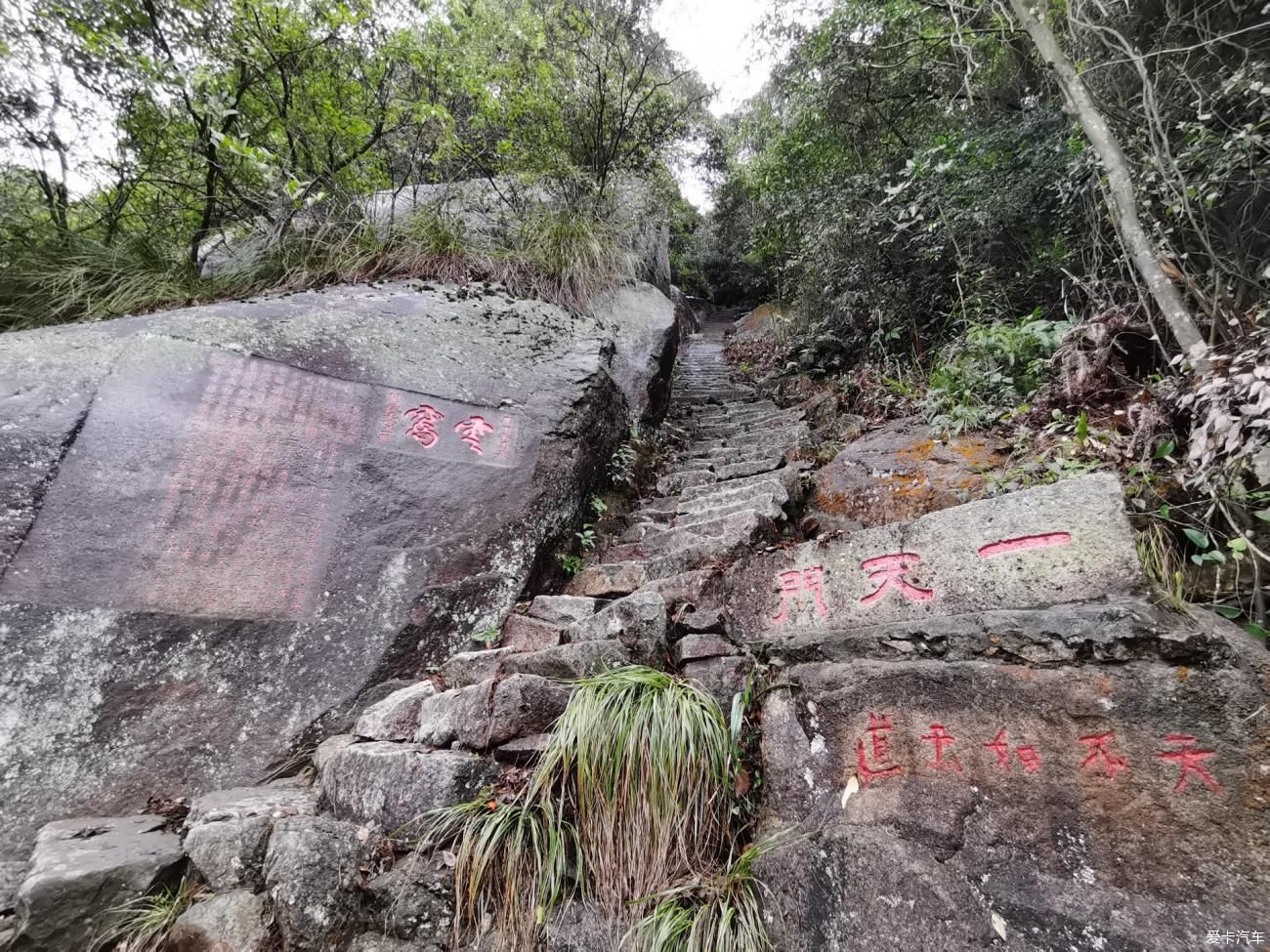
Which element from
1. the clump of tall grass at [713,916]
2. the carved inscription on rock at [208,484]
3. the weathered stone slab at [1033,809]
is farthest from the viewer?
the carved inscription on rock at [208,484]

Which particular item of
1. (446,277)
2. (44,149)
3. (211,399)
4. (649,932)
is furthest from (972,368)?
(44,149)

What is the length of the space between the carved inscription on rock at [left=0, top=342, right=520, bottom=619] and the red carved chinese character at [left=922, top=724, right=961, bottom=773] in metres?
2.93

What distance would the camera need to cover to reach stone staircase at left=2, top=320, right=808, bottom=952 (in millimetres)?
1891

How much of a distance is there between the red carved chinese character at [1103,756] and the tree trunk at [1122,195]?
177cm

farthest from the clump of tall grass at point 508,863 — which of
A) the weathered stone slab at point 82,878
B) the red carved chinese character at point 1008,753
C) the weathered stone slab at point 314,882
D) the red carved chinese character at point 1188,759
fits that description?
the red carved chinese character at point 1188,759

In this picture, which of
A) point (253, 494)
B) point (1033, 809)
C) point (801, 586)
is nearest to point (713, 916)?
point (1033, 809)

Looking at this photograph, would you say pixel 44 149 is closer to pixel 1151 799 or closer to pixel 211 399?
pixel 211 399

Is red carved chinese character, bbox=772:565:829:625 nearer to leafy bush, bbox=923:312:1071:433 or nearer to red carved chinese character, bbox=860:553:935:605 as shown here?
red carved chinese character, bbox=860:553:935:605

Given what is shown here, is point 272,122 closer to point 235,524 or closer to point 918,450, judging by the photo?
point 235,524

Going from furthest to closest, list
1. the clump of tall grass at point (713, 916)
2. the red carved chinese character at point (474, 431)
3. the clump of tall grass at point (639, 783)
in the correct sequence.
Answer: the red carved chinese character at point (474, 431) → the clump of tall grass at point (639, 783) → the clump of tall grass at point (713, 916)

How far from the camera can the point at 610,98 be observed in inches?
284

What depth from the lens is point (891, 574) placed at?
90.7 inches

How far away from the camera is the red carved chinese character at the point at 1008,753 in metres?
1.68

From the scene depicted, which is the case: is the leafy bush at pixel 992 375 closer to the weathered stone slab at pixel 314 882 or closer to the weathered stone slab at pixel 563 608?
the weathered stone slab at pixel 563 608
